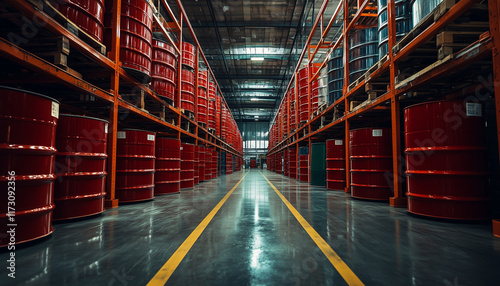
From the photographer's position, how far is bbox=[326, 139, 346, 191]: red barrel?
7836 mm

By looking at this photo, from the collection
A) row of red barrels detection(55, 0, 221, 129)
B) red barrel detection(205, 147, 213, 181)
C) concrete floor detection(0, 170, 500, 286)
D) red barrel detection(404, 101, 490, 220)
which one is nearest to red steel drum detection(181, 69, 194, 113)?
row of red barrels detection(55, 0, 221, 129)

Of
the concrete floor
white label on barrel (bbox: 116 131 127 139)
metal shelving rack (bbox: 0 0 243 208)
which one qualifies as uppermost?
metal shelving rack (bbox: 0 0 243 208)

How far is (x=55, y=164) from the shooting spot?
138 inches

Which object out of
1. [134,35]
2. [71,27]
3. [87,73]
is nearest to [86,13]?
[71,27]

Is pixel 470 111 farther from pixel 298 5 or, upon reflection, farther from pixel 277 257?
pixel 298 5

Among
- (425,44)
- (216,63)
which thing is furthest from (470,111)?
(216,63)

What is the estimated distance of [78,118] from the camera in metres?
3.62

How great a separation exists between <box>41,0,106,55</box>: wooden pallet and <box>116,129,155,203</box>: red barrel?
175 centimetres

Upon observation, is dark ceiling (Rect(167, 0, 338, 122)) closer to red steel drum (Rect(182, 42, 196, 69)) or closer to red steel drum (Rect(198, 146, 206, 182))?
red steel drum (Rect(182, 42, 196, 69))

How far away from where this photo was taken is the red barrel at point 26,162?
2.34 metres

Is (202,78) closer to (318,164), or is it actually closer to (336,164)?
(318,164)

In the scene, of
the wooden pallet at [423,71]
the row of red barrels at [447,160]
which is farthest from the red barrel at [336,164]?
the row of red barrels at [447,160]

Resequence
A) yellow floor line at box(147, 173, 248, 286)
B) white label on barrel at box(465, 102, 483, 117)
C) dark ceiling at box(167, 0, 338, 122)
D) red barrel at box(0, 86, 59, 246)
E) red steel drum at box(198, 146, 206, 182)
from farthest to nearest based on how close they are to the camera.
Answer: dark ceiling at box(167, 0, 338, 122)
red steel drum at box(198, 146, 206, 182)
white label on barrel at box(465, 102, 483, 117)
red barrel at box(0, 86, 59, 246)
yellow floor line at box(147, 173, 248, 286)

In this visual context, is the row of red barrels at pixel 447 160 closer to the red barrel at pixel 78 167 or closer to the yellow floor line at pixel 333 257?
the yellow floor line at pixel 333 257
